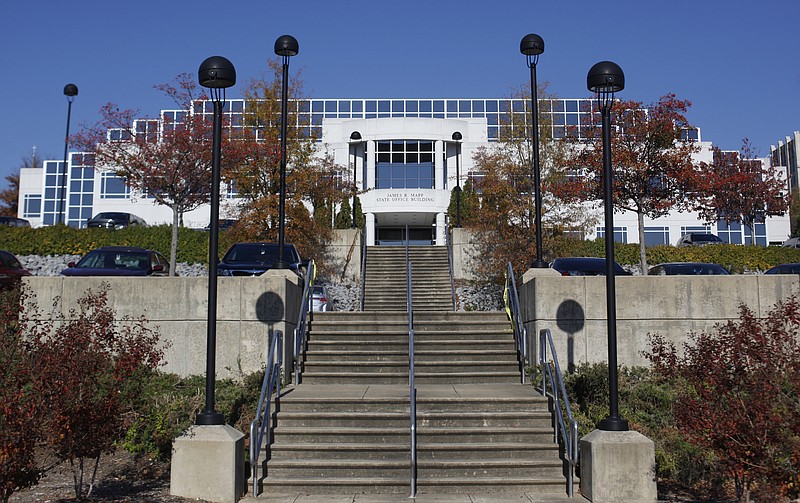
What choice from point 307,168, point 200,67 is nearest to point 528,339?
point 200,67

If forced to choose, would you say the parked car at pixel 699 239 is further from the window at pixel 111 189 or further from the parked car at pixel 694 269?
the window at pixel 111 189

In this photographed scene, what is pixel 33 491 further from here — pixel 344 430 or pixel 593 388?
pixel 593 388

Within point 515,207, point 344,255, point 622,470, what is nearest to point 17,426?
point 622,470

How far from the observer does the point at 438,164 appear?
4819 cm

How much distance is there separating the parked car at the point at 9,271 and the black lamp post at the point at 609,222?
13145 mm

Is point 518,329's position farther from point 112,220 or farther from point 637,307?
point 112,220

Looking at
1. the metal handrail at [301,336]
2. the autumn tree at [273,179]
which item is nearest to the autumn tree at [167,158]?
the autumn tree at [273,179]

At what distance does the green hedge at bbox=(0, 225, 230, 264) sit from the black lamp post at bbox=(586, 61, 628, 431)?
20053 millimetres

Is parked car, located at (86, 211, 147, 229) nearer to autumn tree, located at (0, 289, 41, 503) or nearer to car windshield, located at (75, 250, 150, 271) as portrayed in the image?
car windshield, located at (75, 250, 150, 271)

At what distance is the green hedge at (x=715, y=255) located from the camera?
29.3 meters

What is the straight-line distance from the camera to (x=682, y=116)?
23266 mm

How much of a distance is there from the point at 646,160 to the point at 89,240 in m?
20.6

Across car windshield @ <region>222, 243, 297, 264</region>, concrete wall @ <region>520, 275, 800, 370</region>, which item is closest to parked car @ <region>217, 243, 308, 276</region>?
car windshield @ <region>222, 243, 297, 264</region>

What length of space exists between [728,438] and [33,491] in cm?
763
